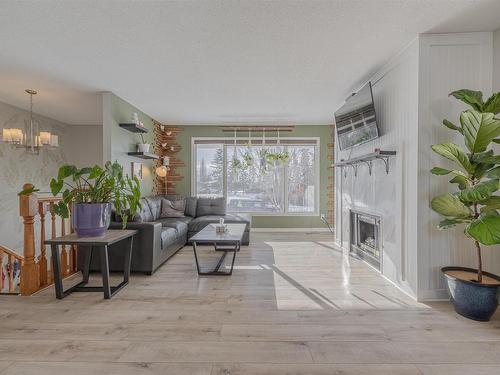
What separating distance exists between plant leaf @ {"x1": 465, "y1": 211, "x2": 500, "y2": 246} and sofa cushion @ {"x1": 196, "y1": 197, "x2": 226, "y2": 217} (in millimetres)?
A: 4226

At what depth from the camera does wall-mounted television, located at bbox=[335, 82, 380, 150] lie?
319cm

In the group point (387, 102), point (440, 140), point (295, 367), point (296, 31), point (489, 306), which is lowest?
point (295, 367)

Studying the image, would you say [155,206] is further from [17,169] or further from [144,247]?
[17,169]

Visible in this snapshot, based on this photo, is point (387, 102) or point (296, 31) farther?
point (387, 102)

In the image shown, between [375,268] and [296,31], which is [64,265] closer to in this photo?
[296,31]

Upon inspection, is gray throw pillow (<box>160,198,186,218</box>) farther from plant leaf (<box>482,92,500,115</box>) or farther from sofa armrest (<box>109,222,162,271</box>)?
plant leaf (<box>482,92,500,115</box>)

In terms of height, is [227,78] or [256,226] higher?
[227,78]

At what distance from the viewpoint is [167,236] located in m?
3.75

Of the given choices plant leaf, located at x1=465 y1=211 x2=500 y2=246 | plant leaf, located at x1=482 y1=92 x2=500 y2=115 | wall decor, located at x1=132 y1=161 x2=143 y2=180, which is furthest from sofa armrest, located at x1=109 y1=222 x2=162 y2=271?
plant leaf, located at x1=482 y1=92 x2=500 y2=115

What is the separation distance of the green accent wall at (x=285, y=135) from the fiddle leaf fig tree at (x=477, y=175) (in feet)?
12.5

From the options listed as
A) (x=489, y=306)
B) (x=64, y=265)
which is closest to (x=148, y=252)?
(x=64, y=265)

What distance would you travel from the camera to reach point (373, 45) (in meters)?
2.68

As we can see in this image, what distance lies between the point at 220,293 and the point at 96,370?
1.29 m

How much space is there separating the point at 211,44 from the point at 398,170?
2.36 metres
